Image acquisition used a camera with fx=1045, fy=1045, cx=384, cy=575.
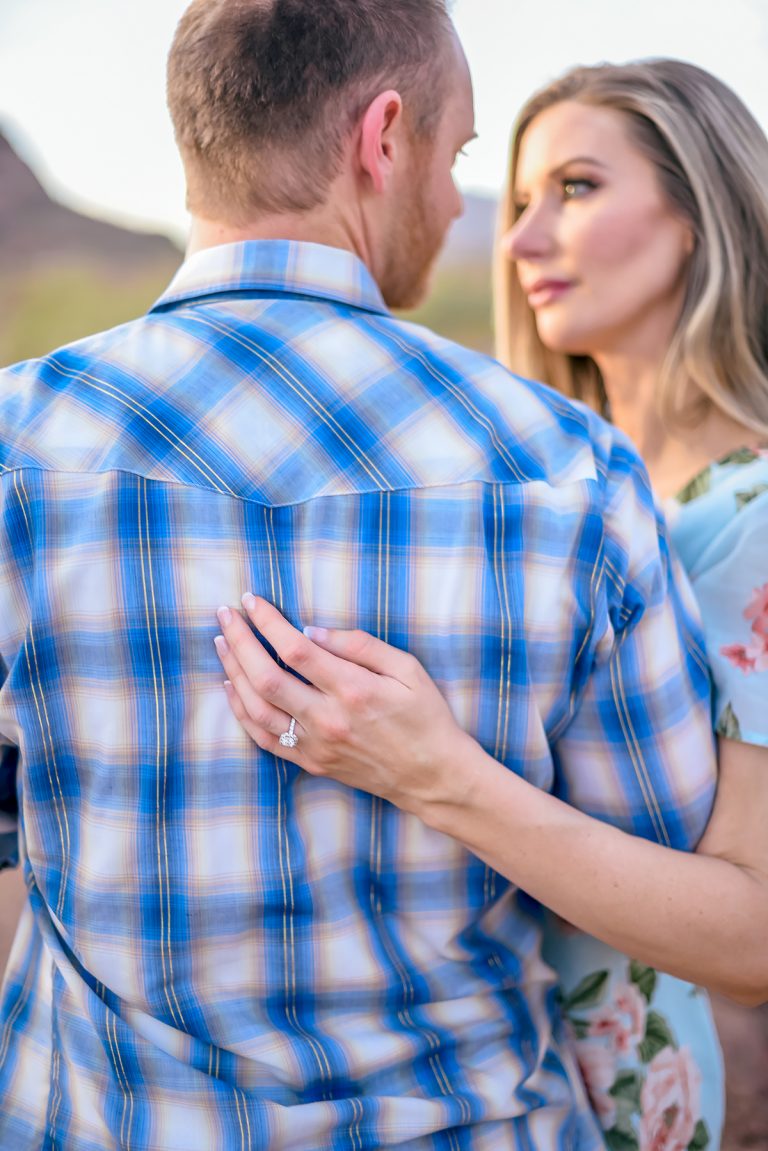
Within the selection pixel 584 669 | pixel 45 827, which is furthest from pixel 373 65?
pixel 45 827

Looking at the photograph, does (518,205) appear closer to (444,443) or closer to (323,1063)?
(444,443)

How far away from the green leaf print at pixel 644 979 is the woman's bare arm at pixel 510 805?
15 centimetres

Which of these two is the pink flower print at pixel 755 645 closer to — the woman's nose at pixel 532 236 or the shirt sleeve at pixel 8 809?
the shirt sleeve at pixel 8 809

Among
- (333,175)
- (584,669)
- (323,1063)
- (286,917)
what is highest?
(333,175)

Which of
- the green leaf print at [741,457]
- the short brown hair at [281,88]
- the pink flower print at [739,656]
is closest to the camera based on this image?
the short brown hair at [281,88]

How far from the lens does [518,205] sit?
182 cm

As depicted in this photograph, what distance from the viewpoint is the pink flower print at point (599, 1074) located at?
1.06 m

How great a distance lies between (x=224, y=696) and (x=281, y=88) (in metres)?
0.53

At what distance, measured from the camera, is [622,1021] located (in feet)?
3.57

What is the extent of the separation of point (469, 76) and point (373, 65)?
0.14m

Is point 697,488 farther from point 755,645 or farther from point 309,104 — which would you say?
point 309,104

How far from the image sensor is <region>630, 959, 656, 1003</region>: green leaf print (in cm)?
111

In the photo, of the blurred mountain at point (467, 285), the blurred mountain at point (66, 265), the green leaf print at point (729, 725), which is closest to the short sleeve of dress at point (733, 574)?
the green leaf print at point (729, 725)

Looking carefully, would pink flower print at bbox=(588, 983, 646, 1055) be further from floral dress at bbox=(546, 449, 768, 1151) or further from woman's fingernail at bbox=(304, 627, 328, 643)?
woman's fingernail at bbox=(304, 627, 328, 643)
